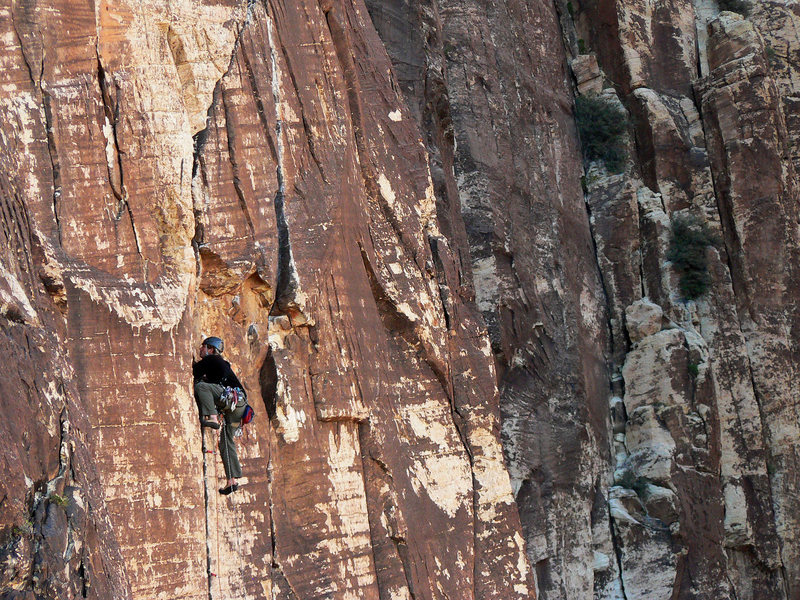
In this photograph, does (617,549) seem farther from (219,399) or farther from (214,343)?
(214,343)

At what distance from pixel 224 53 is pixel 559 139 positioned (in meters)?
11.2

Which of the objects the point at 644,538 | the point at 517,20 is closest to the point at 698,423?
the point at 644,538

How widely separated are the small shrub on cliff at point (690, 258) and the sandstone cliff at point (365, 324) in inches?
11.1

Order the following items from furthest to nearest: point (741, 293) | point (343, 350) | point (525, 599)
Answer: point (741, 293) < point (525, 599) < point (343, 350)

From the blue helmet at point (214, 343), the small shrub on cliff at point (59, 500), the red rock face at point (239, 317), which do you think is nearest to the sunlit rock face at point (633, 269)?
the red rock face at point (239, 317)

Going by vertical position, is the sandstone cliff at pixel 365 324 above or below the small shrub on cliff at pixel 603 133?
below

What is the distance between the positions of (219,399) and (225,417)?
0.30m

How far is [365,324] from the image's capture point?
13.3 m

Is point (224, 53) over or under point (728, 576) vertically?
over

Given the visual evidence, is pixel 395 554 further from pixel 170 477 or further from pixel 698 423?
pixel 698 423

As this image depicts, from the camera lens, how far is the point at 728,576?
21172 millimetres

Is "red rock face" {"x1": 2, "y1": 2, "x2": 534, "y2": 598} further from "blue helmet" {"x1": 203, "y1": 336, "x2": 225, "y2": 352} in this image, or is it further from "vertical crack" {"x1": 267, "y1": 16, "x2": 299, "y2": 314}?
"blue helmet" {"x1": 203, "y1": 336, "x2": 225, "y2": 352}

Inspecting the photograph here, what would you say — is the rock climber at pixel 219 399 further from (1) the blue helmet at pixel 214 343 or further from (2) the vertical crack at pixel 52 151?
(2) the vertical crack at pixel 52 151

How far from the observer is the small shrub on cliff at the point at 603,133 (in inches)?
923
